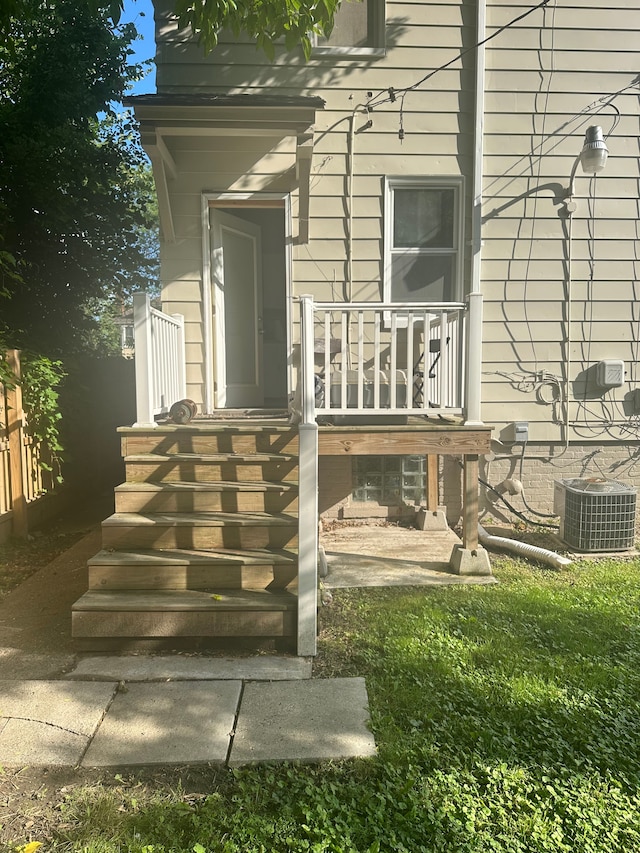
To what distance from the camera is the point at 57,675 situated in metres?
3.17

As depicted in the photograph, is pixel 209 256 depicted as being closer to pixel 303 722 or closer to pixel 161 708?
pixel 161 708

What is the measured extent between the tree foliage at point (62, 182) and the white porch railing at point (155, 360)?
6.57 ft

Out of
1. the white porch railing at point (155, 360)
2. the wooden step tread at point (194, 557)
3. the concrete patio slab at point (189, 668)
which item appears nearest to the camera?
the concrete patio slab at point (189, 668)

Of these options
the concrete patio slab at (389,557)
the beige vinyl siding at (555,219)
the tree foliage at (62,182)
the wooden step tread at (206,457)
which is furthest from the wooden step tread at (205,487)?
the tree foliage at (62,182)

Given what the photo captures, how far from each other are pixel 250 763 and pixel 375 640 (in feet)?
4.17

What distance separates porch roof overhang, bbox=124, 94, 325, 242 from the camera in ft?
15.6

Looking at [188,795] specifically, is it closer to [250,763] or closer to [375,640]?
[250,763]

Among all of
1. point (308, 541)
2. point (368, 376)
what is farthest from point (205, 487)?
point (368, 376)

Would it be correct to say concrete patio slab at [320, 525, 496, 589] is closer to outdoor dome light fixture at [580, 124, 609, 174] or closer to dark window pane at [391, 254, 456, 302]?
dark window pane at [391, 254, 456, 302]

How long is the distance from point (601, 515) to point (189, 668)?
3.80 m

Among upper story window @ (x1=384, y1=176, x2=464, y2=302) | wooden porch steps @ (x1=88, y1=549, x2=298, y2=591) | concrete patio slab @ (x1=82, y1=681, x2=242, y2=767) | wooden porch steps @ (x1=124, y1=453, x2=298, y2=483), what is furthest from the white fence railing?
concrete patio slab @ (x1=82, y1=681, x2=242, y2=767)

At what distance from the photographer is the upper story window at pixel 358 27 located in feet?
19.2

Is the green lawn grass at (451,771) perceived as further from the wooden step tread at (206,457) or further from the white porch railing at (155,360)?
the white porch railing at (155,360)

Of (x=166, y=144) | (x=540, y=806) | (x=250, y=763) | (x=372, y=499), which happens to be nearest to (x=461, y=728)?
(x=540, y=806)
